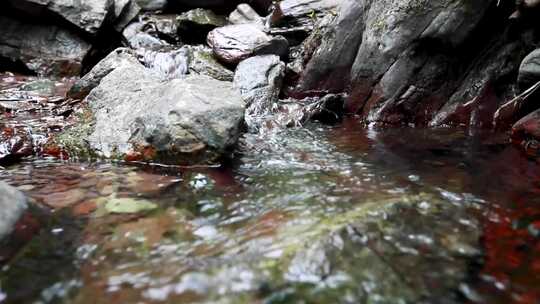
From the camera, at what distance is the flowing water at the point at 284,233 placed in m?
2.54

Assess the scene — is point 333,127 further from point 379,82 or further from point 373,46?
point 373,46

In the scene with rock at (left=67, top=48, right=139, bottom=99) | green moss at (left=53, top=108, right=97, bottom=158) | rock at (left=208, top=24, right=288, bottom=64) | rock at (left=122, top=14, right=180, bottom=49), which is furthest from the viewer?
rock at (left=122, top=14, right=180, bottom=49)

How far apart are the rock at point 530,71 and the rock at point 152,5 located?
13.0 meters

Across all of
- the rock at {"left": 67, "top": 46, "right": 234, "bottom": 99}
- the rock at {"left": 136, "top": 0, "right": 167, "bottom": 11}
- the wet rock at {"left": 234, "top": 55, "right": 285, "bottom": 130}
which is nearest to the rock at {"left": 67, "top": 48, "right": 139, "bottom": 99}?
the rock at {"left": 67, "top": 46, "right": 234, "bottom": 99}

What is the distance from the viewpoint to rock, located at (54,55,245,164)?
4.94 metres

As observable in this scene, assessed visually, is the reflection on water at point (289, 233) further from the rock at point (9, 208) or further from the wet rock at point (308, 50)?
the wet rock at point (308, 50)

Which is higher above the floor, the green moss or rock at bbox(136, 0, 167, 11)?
rock at bbox(136, 0, 167, 11)

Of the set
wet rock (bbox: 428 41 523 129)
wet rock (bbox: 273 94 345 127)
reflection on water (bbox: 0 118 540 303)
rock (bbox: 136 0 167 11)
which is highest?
rock (bbox: 136 0 167 11)

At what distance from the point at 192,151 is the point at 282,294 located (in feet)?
9.09

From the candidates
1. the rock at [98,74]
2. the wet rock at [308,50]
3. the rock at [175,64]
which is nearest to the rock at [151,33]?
the rock at [175,64]

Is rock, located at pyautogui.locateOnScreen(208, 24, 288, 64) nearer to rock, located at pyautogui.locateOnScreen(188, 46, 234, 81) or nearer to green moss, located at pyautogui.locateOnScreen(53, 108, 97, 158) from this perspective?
rock, located at pyautogui.locateOnScreen(188, 46, 234, 81)

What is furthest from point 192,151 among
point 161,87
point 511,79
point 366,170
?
point 511,79

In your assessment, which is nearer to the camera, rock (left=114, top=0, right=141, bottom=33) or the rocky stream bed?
the rocky stream bed

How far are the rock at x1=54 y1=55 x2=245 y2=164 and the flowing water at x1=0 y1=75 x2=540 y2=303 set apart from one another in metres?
0.25
